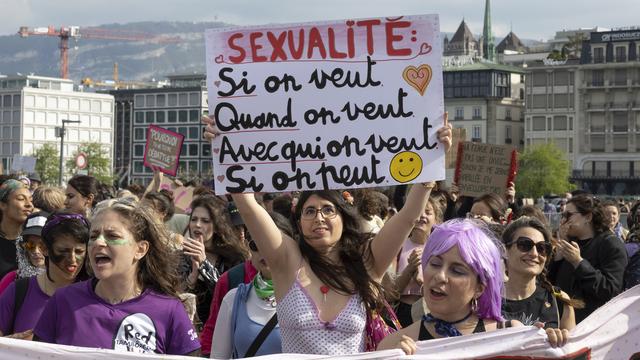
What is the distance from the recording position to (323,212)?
5711 millimetres

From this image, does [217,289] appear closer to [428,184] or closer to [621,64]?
[428,184]

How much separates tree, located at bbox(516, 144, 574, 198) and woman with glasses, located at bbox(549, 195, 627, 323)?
97.8 meters

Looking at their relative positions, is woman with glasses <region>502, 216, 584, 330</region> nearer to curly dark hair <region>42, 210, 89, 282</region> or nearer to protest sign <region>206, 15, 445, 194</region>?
protest sign <region>206, 15, 445, 194</region>

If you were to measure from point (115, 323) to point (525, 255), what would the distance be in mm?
2405

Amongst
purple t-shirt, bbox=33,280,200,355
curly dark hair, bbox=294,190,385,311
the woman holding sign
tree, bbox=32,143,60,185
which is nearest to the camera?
purple t-shirt, bbox=33,280,200,355

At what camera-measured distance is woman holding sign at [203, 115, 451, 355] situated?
17.7 feet

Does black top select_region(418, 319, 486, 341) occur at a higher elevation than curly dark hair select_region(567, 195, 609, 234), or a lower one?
lower

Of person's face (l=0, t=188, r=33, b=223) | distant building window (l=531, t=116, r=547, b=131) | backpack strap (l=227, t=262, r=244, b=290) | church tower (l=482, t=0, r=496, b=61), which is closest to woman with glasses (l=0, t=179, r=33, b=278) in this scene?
person's face (l=0, t=188, r=33, b=223)

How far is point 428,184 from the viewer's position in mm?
5727

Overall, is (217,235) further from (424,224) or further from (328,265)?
(328,265)

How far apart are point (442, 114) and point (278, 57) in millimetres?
829

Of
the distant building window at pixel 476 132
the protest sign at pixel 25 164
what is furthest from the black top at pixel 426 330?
the distant building window at pixel 476 132

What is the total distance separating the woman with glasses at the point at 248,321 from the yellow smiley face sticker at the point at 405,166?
0.77m

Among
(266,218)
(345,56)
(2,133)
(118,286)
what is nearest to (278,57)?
(345,56)
